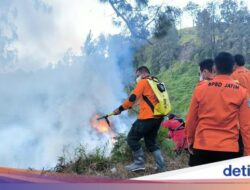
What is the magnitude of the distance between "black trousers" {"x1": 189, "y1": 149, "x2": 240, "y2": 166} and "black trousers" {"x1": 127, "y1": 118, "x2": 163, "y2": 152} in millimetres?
2036

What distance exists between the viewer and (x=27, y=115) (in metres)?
8.73

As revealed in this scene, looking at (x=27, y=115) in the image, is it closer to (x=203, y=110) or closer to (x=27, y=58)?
(x=27, y=58)

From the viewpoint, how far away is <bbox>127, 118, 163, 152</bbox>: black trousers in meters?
6.51

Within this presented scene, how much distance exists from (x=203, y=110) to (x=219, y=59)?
529 millimetres

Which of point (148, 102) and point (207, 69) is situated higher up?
point (207, 69)

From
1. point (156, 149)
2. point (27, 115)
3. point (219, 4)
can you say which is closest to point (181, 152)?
point (156, 149)

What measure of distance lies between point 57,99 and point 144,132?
10.2 ft

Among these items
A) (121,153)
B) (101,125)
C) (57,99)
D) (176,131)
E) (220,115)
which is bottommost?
(121,153)

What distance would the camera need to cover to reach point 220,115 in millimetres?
4230

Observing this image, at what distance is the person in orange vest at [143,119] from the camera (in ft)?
21.0

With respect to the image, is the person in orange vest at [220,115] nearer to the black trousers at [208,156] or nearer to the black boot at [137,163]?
the black trousers at [208,156]

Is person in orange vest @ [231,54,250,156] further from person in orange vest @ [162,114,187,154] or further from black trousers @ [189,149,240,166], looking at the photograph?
person in orange vest @ [162,114,187,154]

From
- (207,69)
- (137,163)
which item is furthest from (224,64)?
(137,163)

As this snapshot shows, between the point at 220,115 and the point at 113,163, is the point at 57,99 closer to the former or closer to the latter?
the point at 113,163
